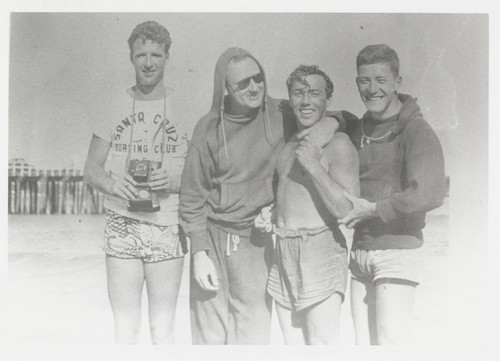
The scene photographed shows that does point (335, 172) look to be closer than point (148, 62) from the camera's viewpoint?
Yes

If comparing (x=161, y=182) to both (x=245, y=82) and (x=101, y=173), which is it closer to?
(x=101, y=173)

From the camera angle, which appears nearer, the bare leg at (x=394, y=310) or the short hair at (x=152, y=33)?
the bare leg at (x=394, y=310)

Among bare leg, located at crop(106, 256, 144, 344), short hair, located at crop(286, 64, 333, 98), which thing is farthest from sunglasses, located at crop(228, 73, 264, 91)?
bare leg, located at crop(106, 256, 144, 344)

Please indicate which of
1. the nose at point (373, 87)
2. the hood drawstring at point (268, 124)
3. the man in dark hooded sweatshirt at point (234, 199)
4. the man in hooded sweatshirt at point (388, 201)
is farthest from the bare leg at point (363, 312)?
the nose at point (373, 87)

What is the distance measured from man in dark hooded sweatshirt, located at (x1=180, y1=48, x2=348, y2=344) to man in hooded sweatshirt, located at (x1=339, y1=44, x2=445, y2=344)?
19 cm

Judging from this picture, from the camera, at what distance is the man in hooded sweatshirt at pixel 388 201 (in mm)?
2770

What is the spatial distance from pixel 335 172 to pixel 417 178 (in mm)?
322

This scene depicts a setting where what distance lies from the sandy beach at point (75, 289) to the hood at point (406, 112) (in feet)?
1.24

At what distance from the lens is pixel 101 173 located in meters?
2.92

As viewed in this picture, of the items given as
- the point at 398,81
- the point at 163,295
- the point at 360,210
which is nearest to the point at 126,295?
the point at 163,295

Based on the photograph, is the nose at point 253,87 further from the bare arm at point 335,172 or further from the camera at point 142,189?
the camera at point 142,189

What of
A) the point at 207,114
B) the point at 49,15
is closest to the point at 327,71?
the point at 207,114
